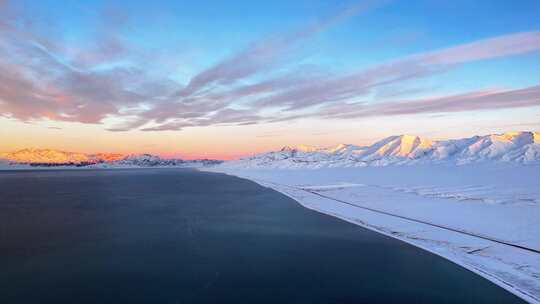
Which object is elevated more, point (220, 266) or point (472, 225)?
point (220, 266)

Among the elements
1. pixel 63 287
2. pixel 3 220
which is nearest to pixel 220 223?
pixel 63 287

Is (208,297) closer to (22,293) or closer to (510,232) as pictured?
(22,293)

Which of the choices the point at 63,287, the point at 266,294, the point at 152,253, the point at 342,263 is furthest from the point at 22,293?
the point at 342,263

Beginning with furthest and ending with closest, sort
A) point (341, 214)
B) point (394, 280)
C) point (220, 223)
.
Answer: point (341, 214), point (220, 223), point (394, 280)

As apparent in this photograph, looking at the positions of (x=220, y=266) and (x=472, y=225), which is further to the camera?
(x=472, y=225)

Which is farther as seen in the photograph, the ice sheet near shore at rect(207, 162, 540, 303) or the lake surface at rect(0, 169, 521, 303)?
the ice sheet near shore at rect(207, 162, 540, 303)

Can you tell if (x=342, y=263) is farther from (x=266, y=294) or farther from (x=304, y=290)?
(x=266, y=294)

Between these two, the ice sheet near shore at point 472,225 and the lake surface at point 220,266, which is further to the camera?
the ice sheet near shore at point 472,225

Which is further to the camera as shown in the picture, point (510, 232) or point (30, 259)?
point (510, 232)

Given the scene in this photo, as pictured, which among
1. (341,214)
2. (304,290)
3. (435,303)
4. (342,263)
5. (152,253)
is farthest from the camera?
(341,214)
